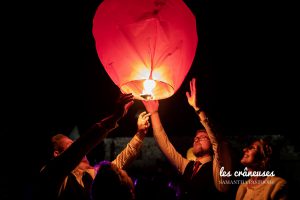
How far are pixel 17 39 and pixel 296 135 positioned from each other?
9.61m

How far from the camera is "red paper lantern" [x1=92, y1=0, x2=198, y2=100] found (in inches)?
89.8

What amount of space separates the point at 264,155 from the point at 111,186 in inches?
102

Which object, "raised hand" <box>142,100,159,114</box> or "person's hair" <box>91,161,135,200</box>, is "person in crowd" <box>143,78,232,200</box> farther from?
"person's hair" <box>91,161,135,200</box>

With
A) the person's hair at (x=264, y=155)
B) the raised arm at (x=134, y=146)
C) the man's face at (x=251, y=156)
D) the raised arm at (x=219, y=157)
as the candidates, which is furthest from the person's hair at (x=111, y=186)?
the person's hair at (x=264, y=155)

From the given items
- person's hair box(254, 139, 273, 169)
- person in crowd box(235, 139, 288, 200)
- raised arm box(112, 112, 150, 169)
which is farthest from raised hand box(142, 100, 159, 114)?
person's hair box(254, 139, 273, 169)

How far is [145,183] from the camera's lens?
141 inches

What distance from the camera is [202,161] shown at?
420cm

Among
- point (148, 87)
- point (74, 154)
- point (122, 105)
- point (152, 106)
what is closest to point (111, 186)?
point (74, 154)

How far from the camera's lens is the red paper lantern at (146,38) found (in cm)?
228

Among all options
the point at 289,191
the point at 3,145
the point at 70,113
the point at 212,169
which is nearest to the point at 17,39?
the point at 3,145

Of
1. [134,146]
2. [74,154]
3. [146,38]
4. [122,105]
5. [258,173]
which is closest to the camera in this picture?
[74,154]

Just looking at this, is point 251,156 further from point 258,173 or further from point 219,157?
point 219,157

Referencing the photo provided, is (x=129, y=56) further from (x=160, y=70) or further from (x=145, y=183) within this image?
(x=145, y=183)

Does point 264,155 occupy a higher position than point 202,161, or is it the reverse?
point 264,155
